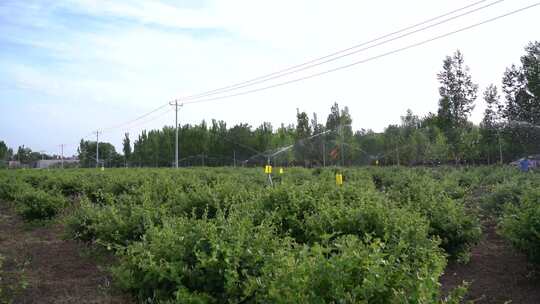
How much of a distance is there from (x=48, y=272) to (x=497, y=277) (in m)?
5.40

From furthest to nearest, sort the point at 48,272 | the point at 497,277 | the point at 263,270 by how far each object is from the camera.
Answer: the point at 48,272 → the point at 497,277 → the point at 263,270

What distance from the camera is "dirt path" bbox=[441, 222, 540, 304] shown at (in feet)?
15.3

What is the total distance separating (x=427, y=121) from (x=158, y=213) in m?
35.3

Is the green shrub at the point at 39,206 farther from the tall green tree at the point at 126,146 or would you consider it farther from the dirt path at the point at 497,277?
the tall green tree at the point at 126,146

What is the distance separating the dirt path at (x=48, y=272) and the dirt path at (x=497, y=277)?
3527mm

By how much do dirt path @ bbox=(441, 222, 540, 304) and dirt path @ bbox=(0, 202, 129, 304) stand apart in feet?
11.6

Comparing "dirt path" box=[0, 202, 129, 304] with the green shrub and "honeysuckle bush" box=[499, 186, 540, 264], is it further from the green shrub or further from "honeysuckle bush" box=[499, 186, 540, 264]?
"honeysuckle bush" box=[499, 186, 540, 264]

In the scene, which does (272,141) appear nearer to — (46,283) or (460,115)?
(460,115)

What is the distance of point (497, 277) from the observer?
5227 millimetres

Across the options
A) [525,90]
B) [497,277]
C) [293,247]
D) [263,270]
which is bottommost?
[497,277]

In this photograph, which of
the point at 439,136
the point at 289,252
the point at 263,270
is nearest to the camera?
the point at 263,270

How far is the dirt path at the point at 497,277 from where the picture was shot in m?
4.67

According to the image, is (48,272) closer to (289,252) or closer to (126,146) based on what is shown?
(289,252)

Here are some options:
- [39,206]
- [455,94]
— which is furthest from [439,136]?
[39,206]
